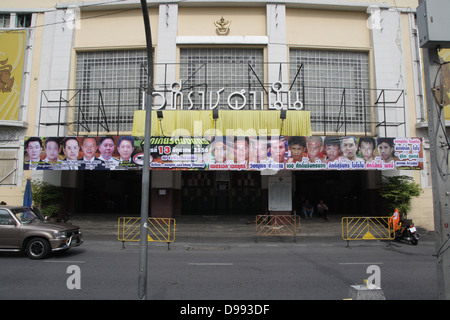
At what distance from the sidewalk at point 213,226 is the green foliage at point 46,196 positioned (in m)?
1.18

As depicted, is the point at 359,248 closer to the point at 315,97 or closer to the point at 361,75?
the point at 315,97

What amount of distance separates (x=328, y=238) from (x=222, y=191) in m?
6.78

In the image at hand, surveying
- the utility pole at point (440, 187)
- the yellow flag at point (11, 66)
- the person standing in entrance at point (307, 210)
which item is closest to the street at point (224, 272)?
the utility pole at point (440, 187)

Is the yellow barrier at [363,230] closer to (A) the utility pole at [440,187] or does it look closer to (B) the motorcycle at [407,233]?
(B) the motorcycle at [407,233]

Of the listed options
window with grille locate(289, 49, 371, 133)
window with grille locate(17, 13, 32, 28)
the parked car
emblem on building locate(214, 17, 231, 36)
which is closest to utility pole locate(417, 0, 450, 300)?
the parked car

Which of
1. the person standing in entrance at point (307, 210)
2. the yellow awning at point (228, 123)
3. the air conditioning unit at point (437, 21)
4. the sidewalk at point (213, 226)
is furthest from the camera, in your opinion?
the person standing in entrance at point (307, 210)

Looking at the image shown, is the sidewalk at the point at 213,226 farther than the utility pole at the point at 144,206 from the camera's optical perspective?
Yes

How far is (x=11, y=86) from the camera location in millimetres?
18266

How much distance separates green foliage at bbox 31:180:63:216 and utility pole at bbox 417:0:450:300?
56.3ft

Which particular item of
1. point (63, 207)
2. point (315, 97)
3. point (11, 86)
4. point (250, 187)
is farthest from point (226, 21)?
point (63, 207)

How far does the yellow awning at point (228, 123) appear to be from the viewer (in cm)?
1582

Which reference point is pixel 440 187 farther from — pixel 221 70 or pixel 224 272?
pixel 221 70

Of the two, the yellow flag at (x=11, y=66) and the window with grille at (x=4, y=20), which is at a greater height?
the window with grille at (x=4, y=20)

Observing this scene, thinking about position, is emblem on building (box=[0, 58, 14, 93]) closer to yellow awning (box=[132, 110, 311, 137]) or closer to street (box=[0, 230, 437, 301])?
yellow awning (box=[132, 110, 311, 137])
